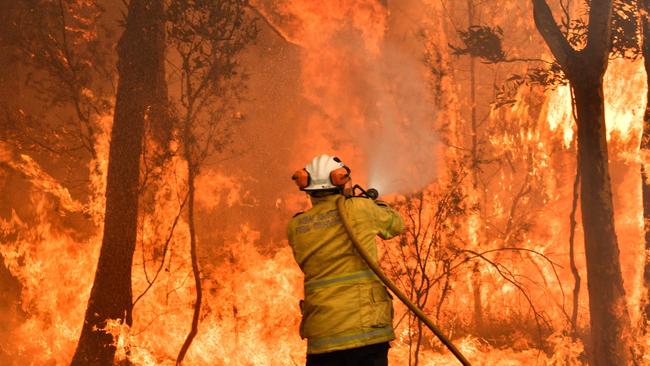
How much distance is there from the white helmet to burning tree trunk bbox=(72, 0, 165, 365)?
2.54 m

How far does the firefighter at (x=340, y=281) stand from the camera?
3.11 meters

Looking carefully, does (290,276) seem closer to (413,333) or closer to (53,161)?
(413,333)

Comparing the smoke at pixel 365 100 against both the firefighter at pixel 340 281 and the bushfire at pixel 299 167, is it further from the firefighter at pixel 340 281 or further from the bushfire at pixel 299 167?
the firefighter at pixel 340 281

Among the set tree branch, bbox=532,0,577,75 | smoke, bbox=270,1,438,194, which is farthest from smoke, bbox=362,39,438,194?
tree branch, bbox=532,0,577,75

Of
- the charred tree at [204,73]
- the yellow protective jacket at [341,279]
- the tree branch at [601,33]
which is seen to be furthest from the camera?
the charred tree at [204,73]

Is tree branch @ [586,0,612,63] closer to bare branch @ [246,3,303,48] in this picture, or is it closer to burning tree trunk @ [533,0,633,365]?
burning tree trunk @ [533,0,633,365]

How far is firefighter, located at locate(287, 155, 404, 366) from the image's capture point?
10.2ft

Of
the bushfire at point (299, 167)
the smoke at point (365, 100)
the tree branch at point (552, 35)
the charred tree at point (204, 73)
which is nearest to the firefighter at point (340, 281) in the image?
the bushfire at point (299, 167)

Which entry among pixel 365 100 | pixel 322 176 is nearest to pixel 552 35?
pixel 365 100

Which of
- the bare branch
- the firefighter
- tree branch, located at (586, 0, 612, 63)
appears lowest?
the firefighter

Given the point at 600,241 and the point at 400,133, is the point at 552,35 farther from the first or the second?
the point at 600,241

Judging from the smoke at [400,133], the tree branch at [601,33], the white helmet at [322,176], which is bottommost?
the white helmet at [322,176]

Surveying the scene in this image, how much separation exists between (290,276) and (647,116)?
3432mm

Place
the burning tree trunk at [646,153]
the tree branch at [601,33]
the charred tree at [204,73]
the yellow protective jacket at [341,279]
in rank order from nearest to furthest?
the yellow protective jacket at [341,279], the tree branch at [601,33], the charred tree at [204,73], the burning tree trunk at [646,153]
